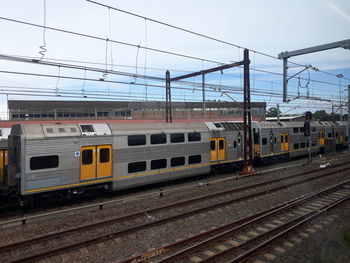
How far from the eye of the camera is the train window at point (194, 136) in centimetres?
1710

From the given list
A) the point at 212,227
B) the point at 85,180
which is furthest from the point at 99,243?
the point at 85,180

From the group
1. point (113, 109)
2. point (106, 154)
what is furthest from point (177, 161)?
point (113, 109)

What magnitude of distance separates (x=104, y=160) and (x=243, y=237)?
25.1 feet

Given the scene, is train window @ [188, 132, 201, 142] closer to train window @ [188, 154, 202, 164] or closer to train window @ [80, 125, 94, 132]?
train window @ [188, 154, 202, 164]

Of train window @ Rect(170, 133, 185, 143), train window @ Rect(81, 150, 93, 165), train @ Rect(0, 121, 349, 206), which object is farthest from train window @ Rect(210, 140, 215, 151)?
train window @ Rect(81, 150, 93, 165)

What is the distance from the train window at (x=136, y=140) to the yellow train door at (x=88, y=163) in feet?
6.80

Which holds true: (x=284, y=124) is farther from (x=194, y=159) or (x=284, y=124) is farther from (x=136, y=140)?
(x=136, y=140)

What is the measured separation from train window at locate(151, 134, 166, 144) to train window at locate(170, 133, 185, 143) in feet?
1.97

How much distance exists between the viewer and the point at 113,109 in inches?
1839

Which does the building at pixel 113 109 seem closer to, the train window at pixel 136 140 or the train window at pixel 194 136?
the train window at pixel 194 136

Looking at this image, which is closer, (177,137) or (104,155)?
(104,155)

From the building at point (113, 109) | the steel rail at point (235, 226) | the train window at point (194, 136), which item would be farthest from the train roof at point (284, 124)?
the building at point (113, 109)

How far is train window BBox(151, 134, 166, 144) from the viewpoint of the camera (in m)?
15.4

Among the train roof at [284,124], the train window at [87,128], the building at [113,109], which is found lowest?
the train window at [87,128]
